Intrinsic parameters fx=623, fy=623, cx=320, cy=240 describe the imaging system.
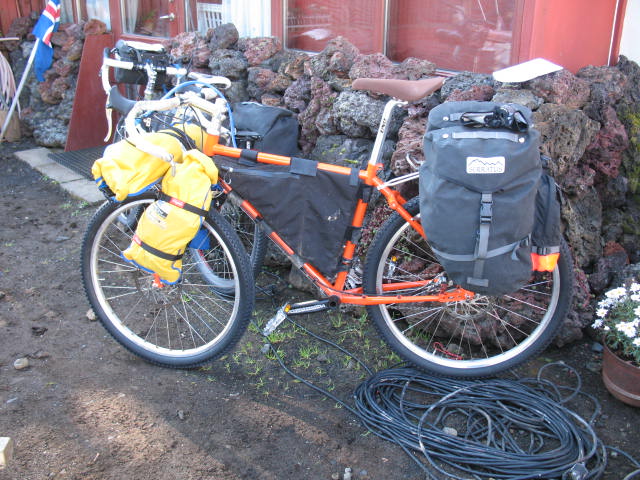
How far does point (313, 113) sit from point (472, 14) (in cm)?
117

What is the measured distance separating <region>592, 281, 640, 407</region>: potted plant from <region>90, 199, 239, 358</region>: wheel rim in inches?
71.6

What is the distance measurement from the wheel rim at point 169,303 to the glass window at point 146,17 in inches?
117

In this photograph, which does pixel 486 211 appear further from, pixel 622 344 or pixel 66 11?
pixel 66 11

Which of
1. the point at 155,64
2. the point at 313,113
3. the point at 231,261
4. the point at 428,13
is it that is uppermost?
the point at 428,13

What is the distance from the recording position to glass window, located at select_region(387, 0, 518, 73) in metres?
3.77

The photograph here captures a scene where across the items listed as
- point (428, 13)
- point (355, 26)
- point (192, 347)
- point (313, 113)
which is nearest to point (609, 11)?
point (428, 13)

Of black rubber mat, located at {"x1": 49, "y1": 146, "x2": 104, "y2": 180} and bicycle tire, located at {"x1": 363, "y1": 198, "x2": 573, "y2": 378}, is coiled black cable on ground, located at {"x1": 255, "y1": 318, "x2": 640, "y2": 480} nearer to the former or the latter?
bicycle tire, located at {"x1": 363, "y1": 198, "x2": 573, "y2": 378}

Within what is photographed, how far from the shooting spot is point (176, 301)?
138 inches

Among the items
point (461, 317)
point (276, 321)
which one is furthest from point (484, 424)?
point (276, 321)

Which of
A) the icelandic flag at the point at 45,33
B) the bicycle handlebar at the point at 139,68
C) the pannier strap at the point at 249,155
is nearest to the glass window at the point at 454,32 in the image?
the bicycle handlebar at the point at 139,68

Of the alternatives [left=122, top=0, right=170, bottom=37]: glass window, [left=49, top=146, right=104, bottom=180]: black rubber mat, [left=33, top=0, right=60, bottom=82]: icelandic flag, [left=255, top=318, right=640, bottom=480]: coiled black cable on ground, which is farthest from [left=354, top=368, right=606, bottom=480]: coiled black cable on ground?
[left=33, top=0, right=60, bottom=82]: icelandic flag

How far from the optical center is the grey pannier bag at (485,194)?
2441 mm

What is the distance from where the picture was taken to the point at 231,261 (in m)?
3.02

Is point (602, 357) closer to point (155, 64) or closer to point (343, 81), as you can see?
point (343, 81)
